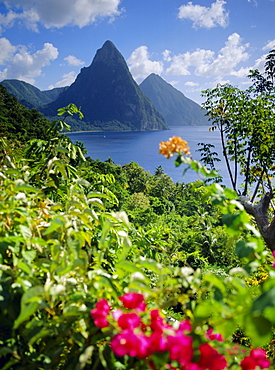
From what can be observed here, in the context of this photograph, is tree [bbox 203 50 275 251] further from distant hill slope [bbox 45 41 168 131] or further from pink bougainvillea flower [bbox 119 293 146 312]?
distant hill slope [bbox 45 41 168 131]

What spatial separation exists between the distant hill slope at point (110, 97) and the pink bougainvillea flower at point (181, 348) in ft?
513

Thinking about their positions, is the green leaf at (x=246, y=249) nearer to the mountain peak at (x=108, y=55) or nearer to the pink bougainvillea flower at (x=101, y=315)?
the pink bougainvillea flower at (x=101, y=315)

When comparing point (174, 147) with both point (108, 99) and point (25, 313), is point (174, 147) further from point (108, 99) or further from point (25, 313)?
point (108, 99)

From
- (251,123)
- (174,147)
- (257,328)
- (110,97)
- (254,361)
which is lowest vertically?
(254,361)

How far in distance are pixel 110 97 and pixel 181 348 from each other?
183 m

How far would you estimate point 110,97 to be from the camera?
173750 mm

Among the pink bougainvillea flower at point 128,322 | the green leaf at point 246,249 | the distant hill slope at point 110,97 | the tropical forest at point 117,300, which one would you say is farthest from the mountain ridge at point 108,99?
the pink bougainvillea flower at point 128,322

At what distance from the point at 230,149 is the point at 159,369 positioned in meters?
7.12

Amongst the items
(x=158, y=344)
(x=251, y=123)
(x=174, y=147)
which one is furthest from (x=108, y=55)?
(x=158, y=344)

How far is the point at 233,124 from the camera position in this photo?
22.4 ft

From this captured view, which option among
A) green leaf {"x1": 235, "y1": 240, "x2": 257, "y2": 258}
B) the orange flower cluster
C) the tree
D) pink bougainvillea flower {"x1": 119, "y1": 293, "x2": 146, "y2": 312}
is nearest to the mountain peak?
the tree

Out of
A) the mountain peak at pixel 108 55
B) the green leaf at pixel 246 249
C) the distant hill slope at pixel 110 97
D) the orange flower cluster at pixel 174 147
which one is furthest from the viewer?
the mountain peak at pixel 108 55

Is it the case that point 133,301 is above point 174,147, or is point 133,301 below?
below

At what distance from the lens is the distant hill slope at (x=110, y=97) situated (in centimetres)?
16200
